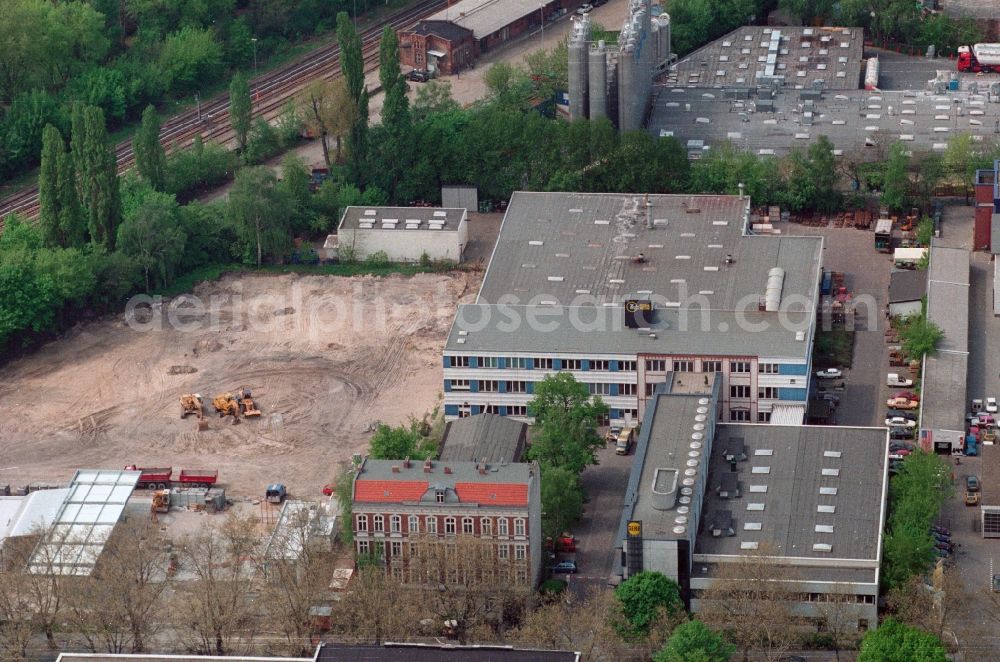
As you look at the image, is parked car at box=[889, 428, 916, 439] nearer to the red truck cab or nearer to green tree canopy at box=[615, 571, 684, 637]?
green tree canopy at box=[615, 571, 684, 637]

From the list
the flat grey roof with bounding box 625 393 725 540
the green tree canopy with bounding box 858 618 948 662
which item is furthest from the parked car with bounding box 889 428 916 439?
the green tree canopy with bounding box 858 618 948 662

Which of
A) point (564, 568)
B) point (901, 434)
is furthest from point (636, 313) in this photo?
point (564, 568)

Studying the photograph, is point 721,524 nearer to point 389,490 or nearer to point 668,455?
point 668,455

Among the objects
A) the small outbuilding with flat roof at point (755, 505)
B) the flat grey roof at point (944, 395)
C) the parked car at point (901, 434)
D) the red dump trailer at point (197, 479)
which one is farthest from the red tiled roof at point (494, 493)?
the flat grey roof at point (944, 395)

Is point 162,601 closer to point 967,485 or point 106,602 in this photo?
point 106,602

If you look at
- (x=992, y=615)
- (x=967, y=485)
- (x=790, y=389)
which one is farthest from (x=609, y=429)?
(x=992, y=615)

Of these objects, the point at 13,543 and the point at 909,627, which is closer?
the point at 909,627
